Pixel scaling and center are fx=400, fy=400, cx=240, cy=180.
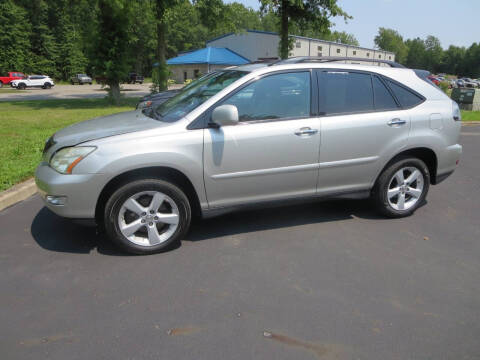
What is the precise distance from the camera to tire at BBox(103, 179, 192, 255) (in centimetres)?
360

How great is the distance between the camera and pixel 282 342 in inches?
101

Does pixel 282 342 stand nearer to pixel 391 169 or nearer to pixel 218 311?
pixel 218 311

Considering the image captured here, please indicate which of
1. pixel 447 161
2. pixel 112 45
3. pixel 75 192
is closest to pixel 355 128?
pixel 447 161

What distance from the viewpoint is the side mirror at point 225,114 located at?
3.58m

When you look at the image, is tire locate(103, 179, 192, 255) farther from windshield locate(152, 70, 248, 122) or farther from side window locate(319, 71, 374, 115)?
side window locate(319, 71, 374, 115)

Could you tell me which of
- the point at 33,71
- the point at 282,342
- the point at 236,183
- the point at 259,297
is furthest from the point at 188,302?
the point at 33,71

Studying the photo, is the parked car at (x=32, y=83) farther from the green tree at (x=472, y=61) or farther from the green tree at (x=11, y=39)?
the green tree at (x=472, y=61)

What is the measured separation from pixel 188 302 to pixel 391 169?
2805 mm

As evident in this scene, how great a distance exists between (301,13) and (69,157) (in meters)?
21.2

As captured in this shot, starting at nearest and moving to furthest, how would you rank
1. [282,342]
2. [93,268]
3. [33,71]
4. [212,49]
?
[282,342]
[93,268]
[212,49]
[33,71]

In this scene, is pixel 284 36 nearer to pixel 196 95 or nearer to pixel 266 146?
pixel 196 95

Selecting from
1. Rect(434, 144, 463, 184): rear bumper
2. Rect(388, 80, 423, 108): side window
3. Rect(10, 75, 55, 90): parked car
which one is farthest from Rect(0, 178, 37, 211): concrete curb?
Rect(10, 75, 55, 90): parked car

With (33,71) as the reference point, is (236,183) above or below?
below

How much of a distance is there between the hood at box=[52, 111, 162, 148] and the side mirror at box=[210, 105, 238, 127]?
0.52 m
